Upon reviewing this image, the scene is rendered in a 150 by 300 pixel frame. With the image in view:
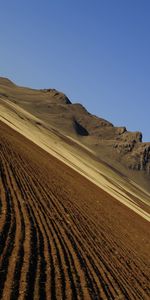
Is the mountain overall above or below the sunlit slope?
above

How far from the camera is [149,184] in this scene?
13425 cm

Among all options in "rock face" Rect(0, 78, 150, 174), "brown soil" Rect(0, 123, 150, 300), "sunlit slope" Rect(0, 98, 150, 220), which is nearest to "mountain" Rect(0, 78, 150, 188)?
"rock face" Rect(0, 78, 150, 174)

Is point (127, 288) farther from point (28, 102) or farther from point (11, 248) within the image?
point (28, 102)

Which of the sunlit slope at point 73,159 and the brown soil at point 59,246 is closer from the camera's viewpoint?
the brown soil at point 59,246

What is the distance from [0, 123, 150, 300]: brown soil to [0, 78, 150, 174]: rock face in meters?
107

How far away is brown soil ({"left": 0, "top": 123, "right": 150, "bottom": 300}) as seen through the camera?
33.6ft

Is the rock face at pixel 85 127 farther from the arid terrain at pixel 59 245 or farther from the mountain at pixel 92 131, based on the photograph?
the arid terrain at pixel 59 245

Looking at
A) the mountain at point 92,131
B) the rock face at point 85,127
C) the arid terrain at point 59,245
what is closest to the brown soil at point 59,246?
the arid terrain at point 59,245

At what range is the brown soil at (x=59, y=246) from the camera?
403 inches

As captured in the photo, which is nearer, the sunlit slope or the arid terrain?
the arid terrain

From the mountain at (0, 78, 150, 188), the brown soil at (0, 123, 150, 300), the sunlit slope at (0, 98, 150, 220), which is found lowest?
the brown soil at (0, 123, 150, 300)

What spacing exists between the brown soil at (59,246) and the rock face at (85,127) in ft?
349

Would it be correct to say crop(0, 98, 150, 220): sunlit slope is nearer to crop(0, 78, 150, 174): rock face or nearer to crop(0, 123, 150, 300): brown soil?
crop(0, 123, 150, 300): brown soil

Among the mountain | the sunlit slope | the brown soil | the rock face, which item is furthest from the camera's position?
the rock face
